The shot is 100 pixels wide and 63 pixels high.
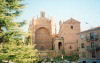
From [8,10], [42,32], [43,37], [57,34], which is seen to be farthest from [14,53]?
[57,34]

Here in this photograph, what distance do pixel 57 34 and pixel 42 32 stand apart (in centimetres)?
657

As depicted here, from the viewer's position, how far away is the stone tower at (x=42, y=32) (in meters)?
58.8

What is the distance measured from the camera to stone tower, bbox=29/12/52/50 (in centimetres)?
5883

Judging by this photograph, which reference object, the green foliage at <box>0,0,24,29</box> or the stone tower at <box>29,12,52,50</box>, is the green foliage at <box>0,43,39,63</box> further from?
the stone tower at <box>29,12,52,50</box>

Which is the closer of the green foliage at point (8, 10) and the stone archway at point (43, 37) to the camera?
the green foliage at point (8, 10)

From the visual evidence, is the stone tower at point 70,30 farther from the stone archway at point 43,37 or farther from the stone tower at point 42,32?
the stone archway at point 43,37

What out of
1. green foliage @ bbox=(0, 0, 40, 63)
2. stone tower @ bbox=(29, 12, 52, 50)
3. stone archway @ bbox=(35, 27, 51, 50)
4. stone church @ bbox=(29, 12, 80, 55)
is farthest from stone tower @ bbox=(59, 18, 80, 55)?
green foliage @ bbox=(0, 0, 40, 63)

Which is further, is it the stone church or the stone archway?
the stone archway

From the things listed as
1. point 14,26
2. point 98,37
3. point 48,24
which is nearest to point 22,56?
point 14,26

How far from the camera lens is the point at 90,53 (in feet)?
119

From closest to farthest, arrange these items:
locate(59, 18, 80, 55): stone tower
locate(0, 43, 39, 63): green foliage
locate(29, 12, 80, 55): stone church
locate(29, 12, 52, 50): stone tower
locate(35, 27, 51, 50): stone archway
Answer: locate(0, 43, 39, 63): green foliage → locate(29, 12, 80, 55): stone church → locate(59, 18, 80, 55): stone tower → locate(29, 12, 52, 50): stone tower → locate(35, 27, 51, 50): stone archway

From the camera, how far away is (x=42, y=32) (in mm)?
60969

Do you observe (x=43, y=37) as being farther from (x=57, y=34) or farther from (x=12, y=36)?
(x=12, y=36)

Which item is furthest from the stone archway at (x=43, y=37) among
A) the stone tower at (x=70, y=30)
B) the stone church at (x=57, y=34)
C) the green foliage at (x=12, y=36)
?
the green foliage at (x=12, y=36)
